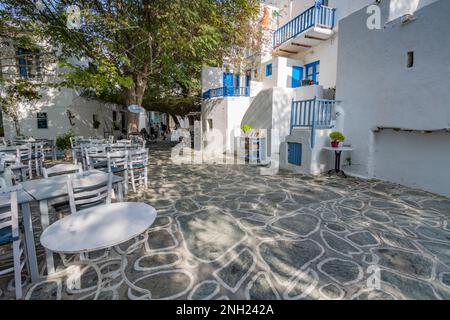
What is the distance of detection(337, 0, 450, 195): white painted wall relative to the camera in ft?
16.7

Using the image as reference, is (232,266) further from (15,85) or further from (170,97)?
(170,97)

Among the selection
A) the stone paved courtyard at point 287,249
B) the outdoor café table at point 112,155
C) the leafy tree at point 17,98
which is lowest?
the stone paved courtyard at point 287,249

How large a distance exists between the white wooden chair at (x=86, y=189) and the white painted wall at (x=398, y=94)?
261 inches

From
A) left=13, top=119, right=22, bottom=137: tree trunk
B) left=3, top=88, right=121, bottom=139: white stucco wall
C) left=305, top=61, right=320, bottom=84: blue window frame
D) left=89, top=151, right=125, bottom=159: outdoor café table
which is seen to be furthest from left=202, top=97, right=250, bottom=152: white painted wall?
left=13, top=119, right=22, bottom=137: tree trunk

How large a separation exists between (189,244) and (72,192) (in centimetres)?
158

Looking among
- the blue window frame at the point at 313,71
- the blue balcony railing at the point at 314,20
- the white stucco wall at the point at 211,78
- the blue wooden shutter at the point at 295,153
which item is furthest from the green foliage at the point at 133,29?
the blue wooden shutter at the point at 295,153

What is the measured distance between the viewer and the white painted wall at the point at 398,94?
509cm

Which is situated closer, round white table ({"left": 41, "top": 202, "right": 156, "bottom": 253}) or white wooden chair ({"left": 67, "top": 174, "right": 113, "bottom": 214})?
round white table ({"left": 41, "top": 202, "right": 156, "bottom": 253})

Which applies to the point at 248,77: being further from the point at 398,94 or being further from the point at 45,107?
the point at 45,107

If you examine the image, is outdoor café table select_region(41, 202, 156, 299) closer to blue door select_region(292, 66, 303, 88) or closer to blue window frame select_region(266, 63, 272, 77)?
blue door select_region(292, 66, 303, 88)

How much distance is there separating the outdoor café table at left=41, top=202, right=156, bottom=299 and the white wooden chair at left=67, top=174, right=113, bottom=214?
0.36 m

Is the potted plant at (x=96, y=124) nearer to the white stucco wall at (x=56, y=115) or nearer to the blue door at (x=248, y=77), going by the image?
the white stucco wall at (x=56, y=115)

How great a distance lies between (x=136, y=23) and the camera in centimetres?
876
